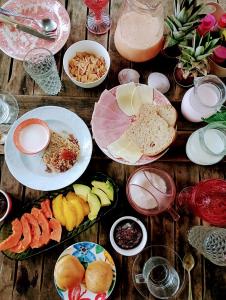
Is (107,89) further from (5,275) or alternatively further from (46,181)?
(5,275)

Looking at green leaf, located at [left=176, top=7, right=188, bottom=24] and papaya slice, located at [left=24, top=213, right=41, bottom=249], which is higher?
green leaf, located at [left=176, top=7, right=188, bottom=24]

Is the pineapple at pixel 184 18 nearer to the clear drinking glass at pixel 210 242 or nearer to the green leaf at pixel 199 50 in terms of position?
the green leaf at pixel 199 50

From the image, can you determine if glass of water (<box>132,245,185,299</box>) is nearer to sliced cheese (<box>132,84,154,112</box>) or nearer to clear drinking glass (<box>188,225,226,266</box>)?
clear drinking glass (<box>188,225,226,266</box>)

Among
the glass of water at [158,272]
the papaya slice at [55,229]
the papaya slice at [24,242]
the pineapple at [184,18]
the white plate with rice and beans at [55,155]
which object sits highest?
the pineapple at [184,18]

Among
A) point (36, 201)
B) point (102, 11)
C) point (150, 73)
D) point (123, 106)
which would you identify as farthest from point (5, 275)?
point (102, 11)

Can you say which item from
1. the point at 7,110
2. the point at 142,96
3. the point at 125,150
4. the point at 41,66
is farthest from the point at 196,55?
the point at 7,110

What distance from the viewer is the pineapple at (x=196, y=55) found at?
1.11 m

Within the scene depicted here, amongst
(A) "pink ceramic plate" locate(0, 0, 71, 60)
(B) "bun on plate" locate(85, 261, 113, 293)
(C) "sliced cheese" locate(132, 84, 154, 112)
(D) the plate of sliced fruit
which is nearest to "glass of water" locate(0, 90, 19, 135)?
(A) "pink ceramic plate" locate(0, 0, 71, 60)

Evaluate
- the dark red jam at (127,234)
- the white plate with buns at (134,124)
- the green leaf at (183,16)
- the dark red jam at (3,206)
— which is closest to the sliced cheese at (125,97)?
the white plate with buns at (134,124)

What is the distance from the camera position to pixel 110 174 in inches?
48.3

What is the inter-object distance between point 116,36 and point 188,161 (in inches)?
17.0

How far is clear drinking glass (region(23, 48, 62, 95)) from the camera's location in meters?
1.21

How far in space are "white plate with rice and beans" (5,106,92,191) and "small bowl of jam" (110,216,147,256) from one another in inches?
7.2

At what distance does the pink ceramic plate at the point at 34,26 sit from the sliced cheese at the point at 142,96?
0.95 ft
